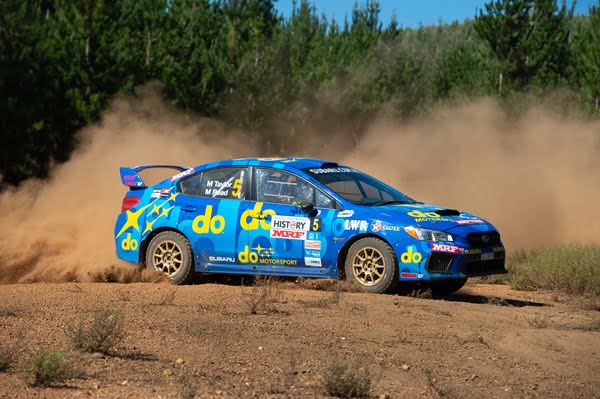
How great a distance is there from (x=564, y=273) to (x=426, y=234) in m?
3.35

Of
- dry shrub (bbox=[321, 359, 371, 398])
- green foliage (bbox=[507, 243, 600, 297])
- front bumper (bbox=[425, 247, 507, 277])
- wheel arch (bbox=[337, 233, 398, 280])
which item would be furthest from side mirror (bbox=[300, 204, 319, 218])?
dry shrub (bbox=[321, 359, 371, 398])

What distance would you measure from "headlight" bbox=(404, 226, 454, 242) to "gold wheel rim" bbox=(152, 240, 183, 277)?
9.61 feet

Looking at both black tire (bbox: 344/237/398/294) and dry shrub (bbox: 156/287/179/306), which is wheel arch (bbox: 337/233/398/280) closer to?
black tire (bbox: 344/237/398/294)

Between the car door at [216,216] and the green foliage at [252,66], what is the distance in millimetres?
20292

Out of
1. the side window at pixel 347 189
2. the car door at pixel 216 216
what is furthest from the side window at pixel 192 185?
Answer: the side window at pixel 347 189

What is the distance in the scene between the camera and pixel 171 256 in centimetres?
1288

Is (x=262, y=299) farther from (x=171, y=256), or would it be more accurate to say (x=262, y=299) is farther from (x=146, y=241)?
(x=146, y=241)

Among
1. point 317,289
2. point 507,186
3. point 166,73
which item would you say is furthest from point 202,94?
point 317,289

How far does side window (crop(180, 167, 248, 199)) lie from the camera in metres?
12.7

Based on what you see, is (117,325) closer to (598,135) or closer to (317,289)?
(317,289)

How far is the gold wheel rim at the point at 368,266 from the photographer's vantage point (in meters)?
11.7

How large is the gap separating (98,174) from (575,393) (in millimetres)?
16260

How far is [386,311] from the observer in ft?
33.7

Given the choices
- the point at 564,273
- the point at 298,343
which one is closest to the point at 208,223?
the point at 298,343
